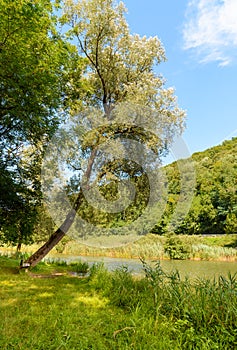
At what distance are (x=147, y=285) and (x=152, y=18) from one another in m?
7.49

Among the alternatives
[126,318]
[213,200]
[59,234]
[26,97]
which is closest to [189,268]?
[59,234]

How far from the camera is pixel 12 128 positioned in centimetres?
673

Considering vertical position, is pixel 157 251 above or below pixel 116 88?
below

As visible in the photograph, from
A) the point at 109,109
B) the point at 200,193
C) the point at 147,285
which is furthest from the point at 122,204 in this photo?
the point at 200,193

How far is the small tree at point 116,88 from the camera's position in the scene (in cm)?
765

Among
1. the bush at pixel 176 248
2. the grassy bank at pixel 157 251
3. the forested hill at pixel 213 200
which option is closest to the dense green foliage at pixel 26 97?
the grassy bank at pixel 157 251

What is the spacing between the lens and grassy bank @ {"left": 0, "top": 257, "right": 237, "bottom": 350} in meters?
2.47

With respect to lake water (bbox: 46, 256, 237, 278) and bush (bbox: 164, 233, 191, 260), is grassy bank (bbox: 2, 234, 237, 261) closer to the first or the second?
bush (bbox: 164, 233, 191, 260)

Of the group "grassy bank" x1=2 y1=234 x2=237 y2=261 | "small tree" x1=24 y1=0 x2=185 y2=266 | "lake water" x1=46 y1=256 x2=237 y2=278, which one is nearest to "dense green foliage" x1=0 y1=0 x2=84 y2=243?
"small tree" x1=24 y1=0 x2=185 y2=266

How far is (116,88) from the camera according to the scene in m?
8.52

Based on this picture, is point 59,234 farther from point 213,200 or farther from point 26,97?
point 213,200

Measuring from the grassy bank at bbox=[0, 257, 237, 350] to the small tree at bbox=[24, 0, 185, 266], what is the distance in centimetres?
375

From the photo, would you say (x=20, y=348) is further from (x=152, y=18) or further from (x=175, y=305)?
(x=152, y=18)

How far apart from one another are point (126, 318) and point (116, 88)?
697 cm
